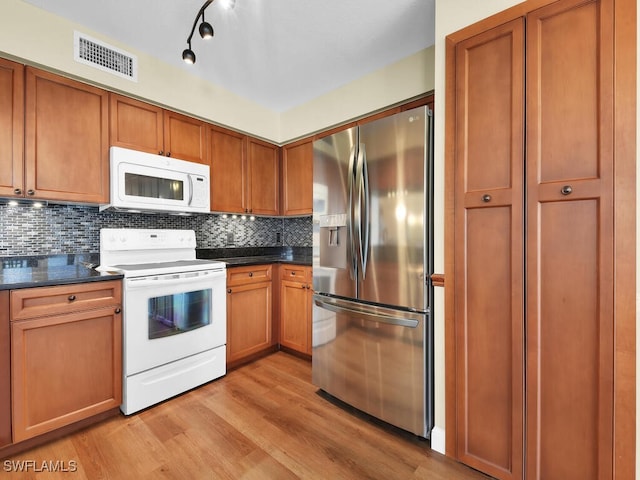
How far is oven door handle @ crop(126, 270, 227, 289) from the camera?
75.8 inches

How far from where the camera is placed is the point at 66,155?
6.40 ft

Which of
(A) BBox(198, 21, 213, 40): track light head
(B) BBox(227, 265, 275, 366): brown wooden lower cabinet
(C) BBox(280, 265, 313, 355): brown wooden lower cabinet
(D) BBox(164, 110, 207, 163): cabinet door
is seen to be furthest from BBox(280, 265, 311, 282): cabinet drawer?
(A) BBox(198, 21, 213, 40): track light head

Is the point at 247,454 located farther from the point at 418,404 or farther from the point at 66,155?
the point at 66,155

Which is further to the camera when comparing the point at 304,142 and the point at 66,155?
the point at 304,142

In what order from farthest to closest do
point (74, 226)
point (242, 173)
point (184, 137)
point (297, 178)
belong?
point (297, 178) < point (242, 173) < point (184, 137) < point (74, 226)

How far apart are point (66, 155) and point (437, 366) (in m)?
2.69

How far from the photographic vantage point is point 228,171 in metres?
2.87

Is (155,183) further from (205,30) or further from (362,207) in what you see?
(362,207)

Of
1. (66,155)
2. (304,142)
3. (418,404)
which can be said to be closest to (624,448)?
(418,404)

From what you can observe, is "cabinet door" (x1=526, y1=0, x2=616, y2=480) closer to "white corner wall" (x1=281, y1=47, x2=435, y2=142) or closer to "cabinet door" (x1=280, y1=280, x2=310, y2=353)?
"white corner wall" (x1=281, y1=47, x2=435, y2=142)

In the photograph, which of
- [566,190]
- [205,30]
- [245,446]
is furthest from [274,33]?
[245,446]

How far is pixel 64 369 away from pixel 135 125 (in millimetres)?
1726

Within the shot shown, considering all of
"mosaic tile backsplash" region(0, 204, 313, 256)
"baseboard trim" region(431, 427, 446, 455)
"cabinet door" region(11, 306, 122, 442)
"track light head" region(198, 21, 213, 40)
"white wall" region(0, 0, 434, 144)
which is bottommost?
"baseboard trim" region(431, 427, 446, 455)

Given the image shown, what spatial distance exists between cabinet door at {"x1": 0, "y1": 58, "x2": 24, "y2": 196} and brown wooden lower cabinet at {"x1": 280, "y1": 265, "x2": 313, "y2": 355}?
1.99m
